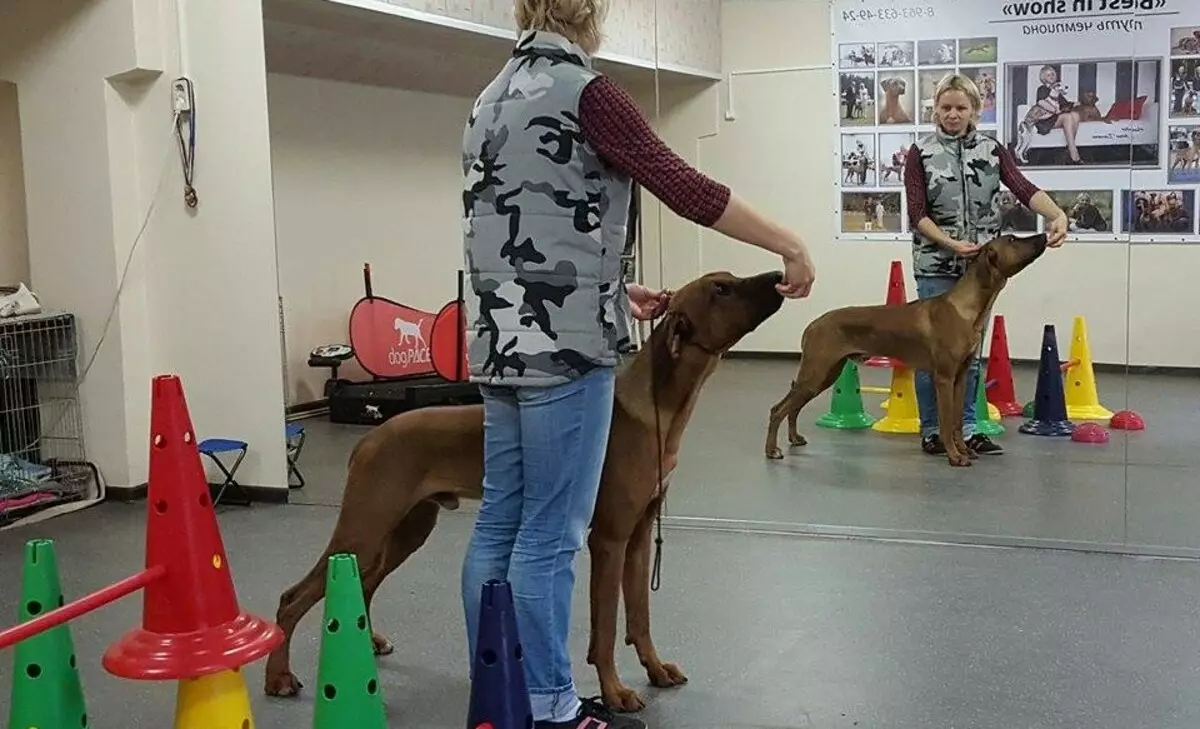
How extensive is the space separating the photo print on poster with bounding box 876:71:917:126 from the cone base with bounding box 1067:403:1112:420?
122 cm

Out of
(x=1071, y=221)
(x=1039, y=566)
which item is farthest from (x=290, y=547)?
(x=1071, y=221)

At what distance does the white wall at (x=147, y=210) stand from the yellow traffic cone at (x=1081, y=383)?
2.87 m

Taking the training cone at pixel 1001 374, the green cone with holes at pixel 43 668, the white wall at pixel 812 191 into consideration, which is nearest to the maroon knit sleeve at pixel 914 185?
the white wall at pixel 812 191

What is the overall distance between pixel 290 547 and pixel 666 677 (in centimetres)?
170

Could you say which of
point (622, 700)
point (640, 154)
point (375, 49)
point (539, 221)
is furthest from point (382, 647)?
point (375, 49)

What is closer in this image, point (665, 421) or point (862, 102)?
point (665, 421)

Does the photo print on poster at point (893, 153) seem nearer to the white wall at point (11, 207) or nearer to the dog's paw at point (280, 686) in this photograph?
the dog's paw at point (280, 686)

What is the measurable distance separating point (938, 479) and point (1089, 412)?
23.3 inches

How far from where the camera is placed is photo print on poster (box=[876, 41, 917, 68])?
13.7 ft

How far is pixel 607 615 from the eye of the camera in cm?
241

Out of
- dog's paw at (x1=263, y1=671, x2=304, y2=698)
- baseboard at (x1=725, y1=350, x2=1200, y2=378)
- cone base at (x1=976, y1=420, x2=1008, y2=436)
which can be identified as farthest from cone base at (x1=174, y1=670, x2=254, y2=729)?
cone base at (x1=976, y1=420, x2=1008, y2=436)

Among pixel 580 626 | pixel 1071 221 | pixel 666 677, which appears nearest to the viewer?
pixel 666 677

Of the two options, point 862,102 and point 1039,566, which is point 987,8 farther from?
point 1039,566

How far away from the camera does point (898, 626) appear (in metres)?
2.99
